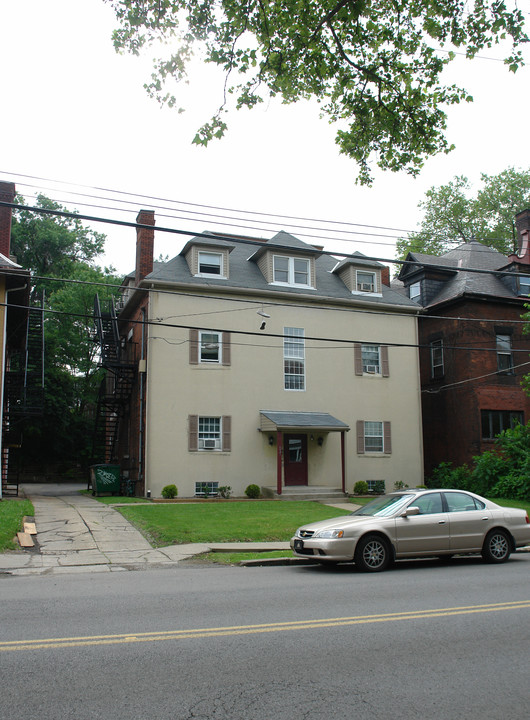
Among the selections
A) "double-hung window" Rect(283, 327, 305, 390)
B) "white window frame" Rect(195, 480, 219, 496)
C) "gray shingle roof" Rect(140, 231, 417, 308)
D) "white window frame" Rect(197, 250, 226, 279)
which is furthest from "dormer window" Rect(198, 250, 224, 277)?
"white window frame" Rect(195, 480, 219, 496)

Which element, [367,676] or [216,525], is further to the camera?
[216,525]

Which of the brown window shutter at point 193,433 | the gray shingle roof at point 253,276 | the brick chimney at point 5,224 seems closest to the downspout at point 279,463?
the brown window shutter at point 193,433

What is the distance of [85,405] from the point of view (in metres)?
46.4

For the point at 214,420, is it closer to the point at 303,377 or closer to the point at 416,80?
the point at 303,377

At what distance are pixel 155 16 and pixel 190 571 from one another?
29.4 feet

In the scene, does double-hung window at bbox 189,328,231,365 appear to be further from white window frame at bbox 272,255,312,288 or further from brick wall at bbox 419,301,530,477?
brick wall at bbox 419,301,530,477

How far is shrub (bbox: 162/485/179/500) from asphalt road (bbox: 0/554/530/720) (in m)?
13.0

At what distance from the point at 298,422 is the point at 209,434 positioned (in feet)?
11.2

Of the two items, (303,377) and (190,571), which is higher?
(303,377)

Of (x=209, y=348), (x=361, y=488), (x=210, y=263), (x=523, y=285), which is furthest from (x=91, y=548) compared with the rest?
(x=523, y=285)

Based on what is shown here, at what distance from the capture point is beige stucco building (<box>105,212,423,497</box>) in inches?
926

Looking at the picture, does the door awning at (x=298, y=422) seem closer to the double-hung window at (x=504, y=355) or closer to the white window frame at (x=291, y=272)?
the white window frame at (x=291, y=272)

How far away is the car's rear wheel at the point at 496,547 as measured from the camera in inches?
458

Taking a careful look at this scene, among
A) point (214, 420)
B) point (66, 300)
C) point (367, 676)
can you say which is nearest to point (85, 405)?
point (66, 300)
